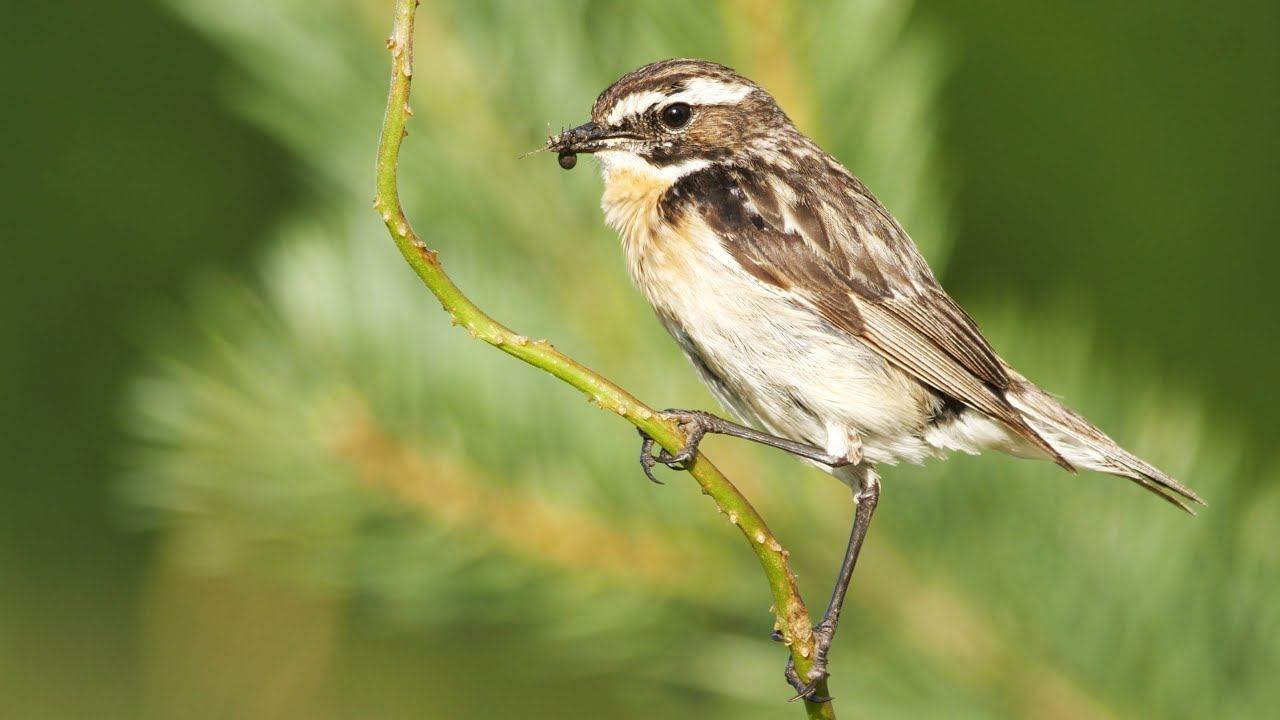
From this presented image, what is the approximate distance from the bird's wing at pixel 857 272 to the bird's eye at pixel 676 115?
6.7 inches

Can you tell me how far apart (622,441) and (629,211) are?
2.34 ft

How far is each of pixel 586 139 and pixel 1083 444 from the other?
3.85 feet

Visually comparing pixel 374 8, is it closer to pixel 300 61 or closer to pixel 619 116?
pixel 300 61

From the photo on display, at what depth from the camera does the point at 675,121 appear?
322 centimetres

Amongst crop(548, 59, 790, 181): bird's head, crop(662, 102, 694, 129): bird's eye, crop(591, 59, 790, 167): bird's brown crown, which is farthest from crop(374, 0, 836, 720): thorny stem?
crop(662, 102, 694, 129): bird's eye

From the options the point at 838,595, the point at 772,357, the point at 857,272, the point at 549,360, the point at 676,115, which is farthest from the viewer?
A: the point at 676,115

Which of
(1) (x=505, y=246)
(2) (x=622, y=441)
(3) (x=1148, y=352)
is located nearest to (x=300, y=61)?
(1) (x=505, y=246)

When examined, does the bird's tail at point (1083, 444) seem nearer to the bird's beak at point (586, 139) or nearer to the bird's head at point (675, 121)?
the bird's head at point (675, 121)

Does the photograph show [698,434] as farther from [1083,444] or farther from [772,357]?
[1083,444]

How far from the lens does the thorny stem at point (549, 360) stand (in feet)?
5.33

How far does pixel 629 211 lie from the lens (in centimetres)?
303

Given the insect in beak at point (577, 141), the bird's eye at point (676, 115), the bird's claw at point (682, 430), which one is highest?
the bird's eye at point (676, 115)

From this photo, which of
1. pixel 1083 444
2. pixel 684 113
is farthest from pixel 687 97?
pixel 1083 444

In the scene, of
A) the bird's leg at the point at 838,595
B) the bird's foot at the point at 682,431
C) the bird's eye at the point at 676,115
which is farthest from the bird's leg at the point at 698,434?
the bird's eye at the point at 676,115
